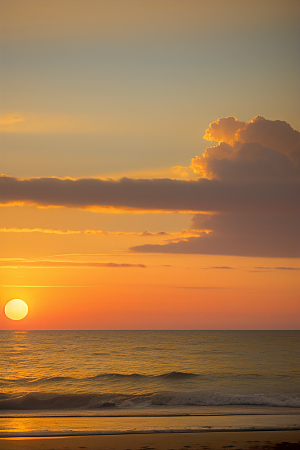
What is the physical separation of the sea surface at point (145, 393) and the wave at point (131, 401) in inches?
2.7

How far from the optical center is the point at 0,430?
68.1 ft

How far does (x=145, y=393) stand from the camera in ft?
126

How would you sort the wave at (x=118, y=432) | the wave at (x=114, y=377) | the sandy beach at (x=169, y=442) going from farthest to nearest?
the wave at (x=114, y=377)
the wave at (x=118, y=432)
the sandy beach at (x=169, y=442)

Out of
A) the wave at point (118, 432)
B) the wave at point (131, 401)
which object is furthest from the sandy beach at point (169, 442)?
the wave at point (131, 401)

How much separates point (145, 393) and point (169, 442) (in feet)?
71.0

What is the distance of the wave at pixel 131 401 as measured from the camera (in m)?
32.5

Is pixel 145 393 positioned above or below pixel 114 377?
below

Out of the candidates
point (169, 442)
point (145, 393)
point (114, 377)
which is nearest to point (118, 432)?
point (169, 442)

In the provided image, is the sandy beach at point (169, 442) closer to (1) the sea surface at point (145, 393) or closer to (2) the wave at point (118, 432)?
(2) the wave at point (118, 432)

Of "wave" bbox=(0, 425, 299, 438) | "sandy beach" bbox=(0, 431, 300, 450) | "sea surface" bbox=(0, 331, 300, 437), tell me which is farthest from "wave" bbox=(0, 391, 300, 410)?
"sandy beach" bbox=(0, 431, 300, 450)

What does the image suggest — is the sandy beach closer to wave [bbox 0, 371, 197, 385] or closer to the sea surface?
the sea surface

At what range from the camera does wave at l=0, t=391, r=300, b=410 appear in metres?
32.5

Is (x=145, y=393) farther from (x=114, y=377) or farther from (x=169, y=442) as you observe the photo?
(x=169, y=442)

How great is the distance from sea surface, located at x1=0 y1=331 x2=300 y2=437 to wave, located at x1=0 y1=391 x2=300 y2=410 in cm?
7
